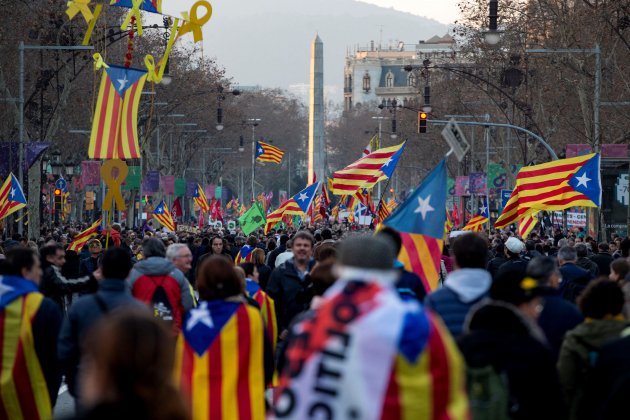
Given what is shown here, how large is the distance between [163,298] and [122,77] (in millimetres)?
9760

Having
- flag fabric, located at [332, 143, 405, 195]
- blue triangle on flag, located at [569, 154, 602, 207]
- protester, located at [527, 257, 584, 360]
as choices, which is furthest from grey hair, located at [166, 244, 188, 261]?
flag fabric, located at [332, 143, 405, 195]

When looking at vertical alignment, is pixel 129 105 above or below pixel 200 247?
above

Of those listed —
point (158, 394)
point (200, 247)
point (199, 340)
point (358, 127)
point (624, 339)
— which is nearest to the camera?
point (158, 394)

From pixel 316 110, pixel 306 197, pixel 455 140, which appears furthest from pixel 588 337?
pixel 316 110

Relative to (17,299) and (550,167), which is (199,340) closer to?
(17,299)

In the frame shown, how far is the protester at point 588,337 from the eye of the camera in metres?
7.70

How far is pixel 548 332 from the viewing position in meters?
8.52

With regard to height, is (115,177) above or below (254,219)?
above

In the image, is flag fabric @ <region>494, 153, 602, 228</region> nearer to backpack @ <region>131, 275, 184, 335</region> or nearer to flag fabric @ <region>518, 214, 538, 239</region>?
flag fabric @ <region>518, 214, 538, 239</region>

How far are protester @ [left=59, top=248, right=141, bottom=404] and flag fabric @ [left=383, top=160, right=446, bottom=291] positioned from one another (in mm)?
2615

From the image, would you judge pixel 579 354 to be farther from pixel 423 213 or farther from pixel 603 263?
pixel 603 263

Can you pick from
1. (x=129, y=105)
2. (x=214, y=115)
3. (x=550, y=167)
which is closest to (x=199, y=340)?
(x=129, y=105)

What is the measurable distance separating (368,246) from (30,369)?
4.15 metres

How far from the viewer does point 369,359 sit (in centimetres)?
507
